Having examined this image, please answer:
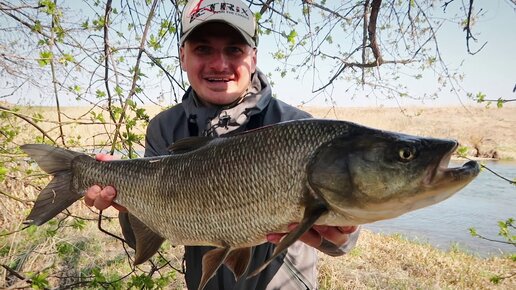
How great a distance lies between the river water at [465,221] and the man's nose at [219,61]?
7365 mm

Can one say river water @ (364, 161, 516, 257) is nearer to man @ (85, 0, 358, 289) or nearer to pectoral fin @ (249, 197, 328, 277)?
man @ (85, 0, 358, 289)

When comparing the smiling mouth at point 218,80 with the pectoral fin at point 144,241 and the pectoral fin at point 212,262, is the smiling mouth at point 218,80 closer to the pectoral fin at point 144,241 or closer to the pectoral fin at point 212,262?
the pectoral fin at point 144,241

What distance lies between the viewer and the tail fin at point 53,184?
8.91 feet

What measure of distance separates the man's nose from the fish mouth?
1.74m

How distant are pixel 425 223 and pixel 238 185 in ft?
34.9

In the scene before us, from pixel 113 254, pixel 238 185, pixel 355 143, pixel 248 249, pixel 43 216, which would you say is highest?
pixel 355 143

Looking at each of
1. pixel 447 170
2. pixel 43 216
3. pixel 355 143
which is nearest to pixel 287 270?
pixel 355 143

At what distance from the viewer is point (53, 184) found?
111 inches

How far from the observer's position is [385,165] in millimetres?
1893

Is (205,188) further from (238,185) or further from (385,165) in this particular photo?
(385,165)

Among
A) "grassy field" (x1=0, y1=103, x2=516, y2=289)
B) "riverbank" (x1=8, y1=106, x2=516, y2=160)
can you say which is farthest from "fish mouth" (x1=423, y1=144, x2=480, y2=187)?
"riverbank" (x1=8, y1=106, x2=516, y2=160)

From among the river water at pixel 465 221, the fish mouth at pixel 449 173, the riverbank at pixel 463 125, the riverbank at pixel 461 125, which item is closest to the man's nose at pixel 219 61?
the fish mouth at pixel 449 173

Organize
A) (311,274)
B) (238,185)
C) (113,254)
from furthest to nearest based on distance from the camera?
(113,254), (311,274), (238,185)

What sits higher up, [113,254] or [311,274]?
[311,274]
